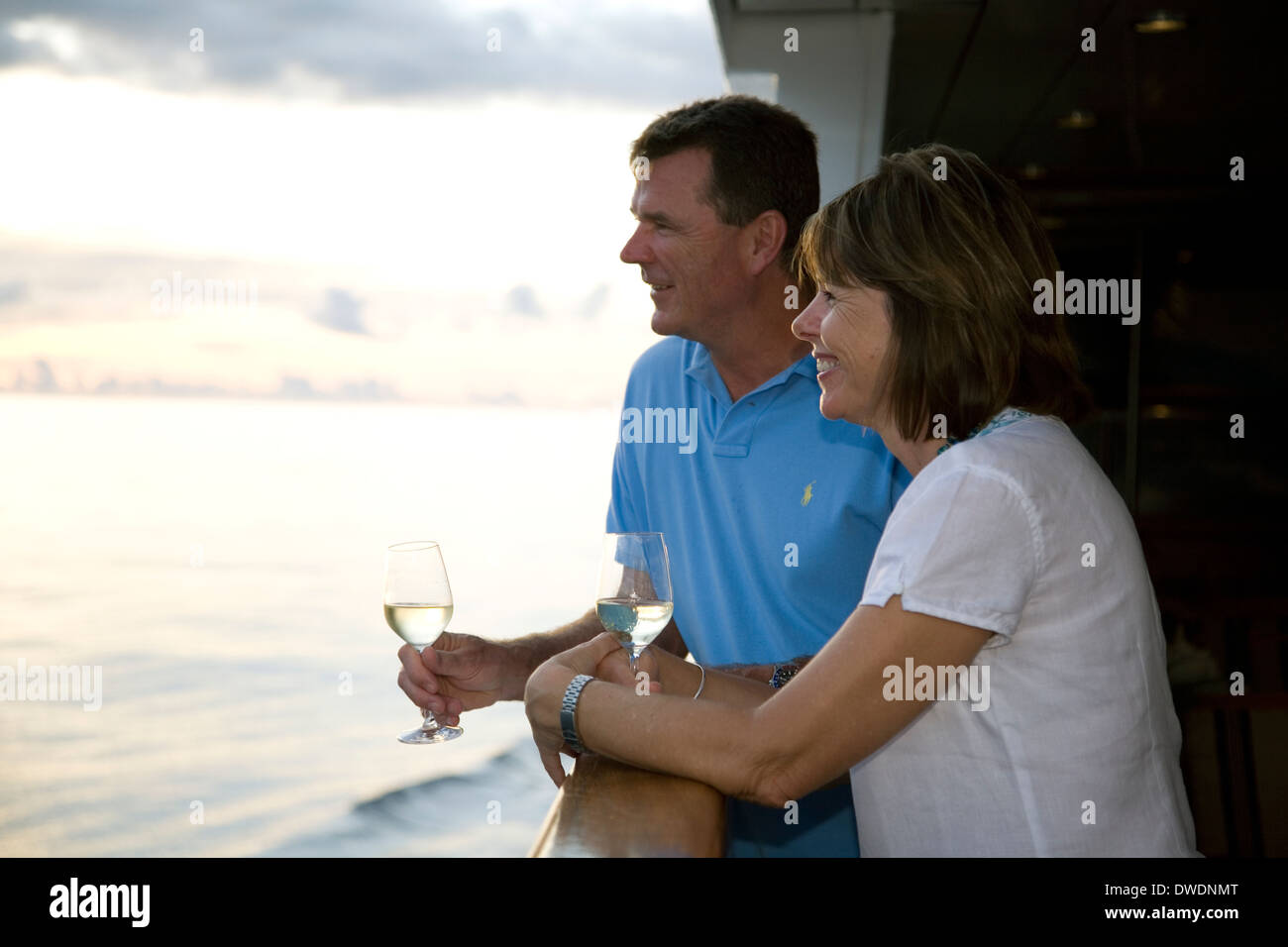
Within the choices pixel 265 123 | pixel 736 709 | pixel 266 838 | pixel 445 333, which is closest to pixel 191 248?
pixel 265 123

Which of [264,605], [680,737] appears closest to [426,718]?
[680,737]

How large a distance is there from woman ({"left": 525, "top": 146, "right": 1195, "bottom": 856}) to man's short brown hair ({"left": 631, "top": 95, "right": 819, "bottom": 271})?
0.85 meters

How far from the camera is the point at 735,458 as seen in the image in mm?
1998

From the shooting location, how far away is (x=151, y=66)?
12195 millimetres

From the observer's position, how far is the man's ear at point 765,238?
2195mm

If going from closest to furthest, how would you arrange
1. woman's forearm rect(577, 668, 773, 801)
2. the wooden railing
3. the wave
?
the wooden railing, woman's forearm rect(577, 668, 773, 801), the wave

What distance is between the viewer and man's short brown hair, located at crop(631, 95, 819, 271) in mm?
2221

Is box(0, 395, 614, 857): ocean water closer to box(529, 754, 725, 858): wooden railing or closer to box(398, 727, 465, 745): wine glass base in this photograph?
box(398, 727, 465, 745): wine glass base

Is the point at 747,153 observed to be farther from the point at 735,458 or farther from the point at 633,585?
the point at 633,585

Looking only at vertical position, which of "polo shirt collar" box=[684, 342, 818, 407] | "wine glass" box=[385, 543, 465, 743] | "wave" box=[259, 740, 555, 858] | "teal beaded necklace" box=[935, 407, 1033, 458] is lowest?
"wave" box=[259, 740, 555, 858]

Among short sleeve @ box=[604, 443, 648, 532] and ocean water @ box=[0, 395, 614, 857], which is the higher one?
short sleeve @ box=[604, 443, 648, 532]

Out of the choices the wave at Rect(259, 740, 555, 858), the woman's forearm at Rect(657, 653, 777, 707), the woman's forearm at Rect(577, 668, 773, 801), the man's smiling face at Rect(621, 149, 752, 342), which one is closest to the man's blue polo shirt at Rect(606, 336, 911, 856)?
the man's smiling face at Rect(621, 149, 752, 342)

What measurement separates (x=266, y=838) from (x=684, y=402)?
6.12 metres
